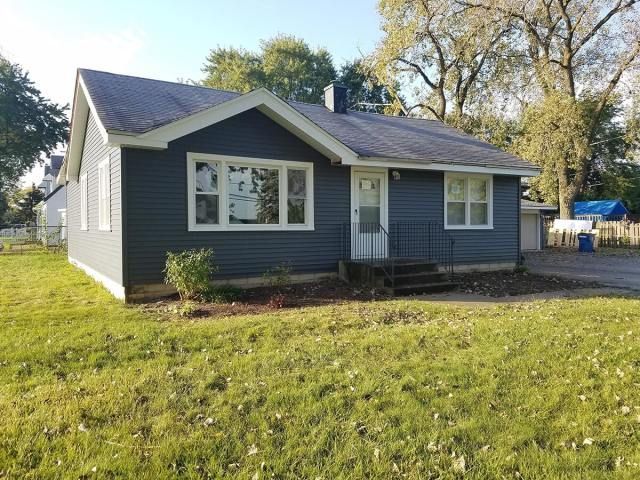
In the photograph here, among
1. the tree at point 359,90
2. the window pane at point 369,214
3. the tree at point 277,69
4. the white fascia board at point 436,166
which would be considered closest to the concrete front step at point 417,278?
the window pane at point 369,214

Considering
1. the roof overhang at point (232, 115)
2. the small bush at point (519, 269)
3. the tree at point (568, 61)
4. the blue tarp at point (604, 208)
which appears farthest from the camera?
the blue tarp at point (604, 208)

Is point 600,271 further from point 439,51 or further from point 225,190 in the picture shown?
point 439,51

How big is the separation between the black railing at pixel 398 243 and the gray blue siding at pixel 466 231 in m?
0.21

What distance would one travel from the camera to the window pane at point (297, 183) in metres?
9.56

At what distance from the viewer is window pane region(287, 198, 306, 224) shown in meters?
9.55

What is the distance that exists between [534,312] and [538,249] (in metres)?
17.6

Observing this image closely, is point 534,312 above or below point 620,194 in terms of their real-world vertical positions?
below

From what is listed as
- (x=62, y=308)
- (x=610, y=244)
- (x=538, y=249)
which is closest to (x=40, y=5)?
(x=62, y=308)

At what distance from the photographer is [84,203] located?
41.1 ft

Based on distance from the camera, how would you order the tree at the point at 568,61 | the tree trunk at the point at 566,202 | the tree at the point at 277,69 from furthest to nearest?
the tree at the point at 277,69, the tree trunk at the point at 566,202, the tree at the point at 568,61

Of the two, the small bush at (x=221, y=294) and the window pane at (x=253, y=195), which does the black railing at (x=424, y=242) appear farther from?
the small bush at (x=221, y=294)

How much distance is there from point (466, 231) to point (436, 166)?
2123mm

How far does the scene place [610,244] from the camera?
80.1ft

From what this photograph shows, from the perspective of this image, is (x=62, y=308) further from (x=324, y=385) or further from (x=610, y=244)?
(x=610, y=244)
